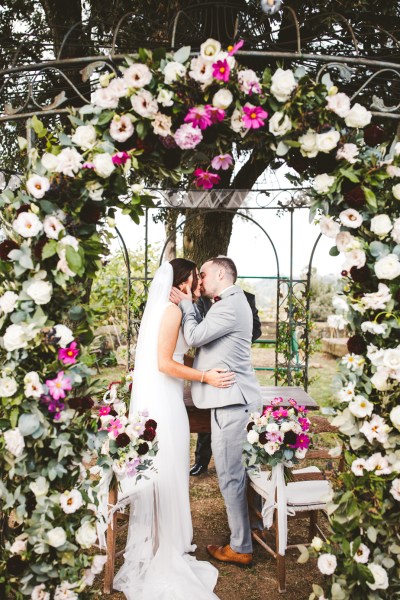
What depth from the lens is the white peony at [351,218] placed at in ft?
8.35

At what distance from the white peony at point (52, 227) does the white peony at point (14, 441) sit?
33.3 inches

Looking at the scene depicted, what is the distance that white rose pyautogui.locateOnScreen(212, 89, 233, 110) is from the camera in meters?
2.39

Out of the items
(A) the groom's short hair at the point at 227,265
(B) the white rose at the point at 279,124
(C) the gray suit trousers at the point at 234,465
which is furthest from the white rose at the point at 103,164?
(C) the gray suit trousers at the point at 234,465

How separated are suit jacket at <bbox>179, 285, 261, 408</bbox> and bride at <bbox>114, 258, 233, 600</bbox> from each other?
0.30ft

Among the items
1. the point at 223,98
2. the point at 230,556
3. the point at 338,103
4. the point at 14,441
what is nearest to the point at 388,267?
the point at 338,103

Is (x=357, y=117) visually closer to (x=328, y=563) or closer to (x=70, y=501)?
(x=328, y=563)

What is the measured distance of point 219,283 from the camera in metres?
3.91

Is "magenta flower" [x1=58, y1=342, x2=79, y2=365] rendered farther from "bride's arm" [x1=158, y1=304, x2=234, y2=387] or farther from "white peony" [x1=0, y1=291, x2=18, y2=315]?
"bride's arm" [x1=158, y1=304, x2=234, y2=387]

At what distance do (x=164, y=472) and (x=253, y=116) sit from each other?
7.53 ft

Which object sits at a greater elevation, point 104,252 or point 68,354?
point 104,252

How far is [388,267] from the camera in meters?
2.44

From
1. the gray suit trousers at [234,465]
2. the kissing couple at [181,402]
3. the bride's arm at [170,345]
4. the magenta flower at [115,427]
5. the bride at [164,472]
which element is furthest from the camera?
the gray suit trousers at [234,465]

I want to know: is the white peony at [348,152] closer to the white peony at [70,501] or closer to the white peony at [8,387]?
the white peony at [8,387]

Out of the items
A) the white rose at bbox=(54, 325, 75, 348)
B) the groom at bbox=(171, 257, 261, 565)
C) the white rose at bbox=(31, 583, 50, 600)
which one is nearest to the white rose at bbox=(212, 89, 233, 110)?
the white rose at bbox=(54, 325, 75, 348)
